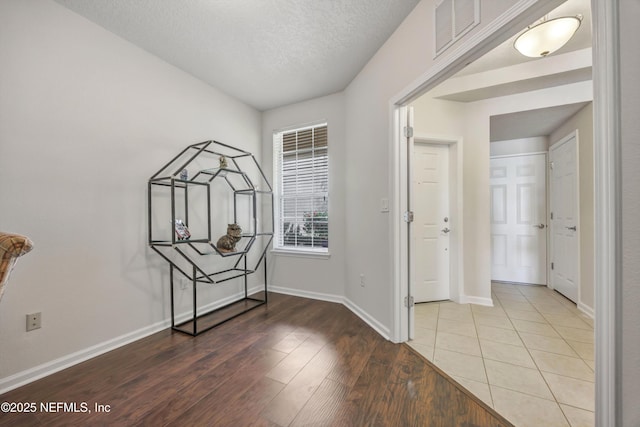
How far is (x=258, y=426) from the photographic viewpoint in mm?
1252

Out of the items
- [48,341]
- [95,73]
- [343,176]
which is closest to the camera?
[48,341]

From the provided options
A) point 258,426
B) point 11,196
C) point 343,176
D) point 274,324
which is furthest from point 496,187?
point 11,196

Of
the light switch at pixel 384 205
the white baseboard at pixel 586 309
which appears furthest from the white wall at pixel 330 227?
the white baseboard at pixel 586 309

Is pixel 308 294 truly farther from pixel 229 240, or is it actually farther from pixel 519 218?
pixel 519 218

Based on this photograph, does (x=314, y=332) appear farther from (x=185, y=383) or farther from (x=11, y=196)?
(x=11, y=196)

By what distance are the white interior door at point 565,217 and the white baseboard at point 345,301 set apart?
100 inches

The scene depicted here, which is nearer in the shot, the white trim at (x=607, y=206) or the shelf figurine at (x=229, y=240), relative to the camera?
the white trim at (x=607, y=206)

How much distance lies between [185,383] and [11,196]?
61.5 inches

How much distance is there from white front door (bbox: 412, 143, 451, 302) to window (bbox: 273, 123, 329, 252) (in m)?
1.10

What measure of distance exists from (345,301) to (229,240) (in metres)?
1.48

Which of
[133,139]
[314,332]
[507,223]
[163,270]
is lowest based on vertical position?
[314,332]

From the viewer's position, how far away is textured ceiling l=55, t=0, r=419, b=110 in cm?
178

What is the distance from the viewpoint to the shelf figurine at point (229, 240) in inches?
103

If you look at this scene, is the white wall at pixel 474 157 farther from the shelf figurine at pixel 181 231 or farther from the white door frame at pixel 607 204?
the shelf figurine at pixel 181 231
